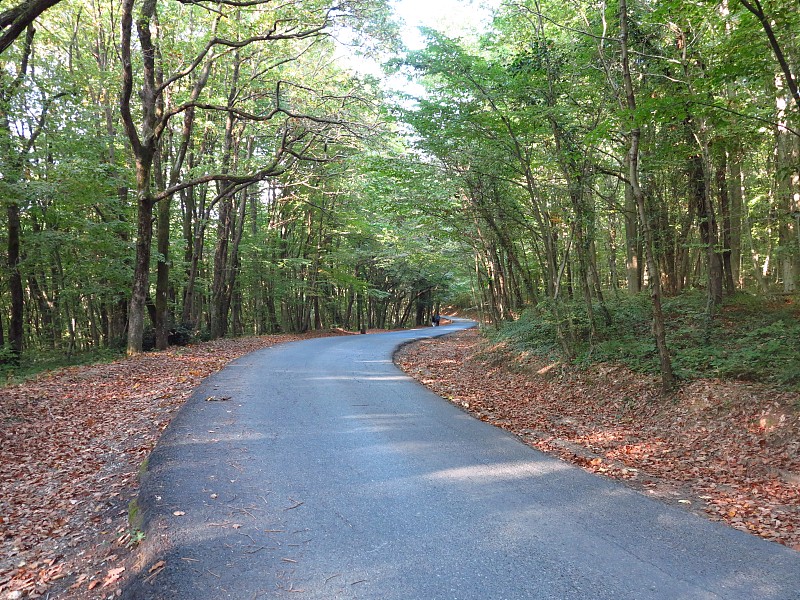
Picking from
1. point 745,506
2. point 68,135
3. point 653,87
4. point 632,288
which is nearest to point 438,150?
point 653,87

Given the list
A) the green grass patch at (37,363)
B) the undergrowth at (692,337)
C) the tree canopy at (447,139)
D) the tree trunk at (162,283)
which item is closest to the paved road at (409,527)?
the undergrowth at (692,337)

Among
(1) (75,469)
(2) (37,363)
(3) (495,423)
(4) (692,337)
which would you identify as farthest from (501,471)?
(2) (37,363)

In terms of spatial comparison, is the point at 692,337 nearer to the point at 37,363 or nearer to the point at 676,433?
the point at 676,433

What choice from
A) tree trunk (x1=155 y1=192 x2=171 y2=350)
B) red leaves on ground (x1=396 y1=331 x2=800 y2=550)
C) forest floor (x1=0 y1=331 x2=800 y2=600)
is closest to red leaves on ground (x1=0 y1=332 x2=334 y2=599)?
forest floor (x1=0 y1=331 x2=800 y2=600)

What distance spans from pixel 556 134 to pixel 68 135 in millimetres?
14127

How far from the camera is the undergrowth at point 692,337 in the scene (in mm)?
7008

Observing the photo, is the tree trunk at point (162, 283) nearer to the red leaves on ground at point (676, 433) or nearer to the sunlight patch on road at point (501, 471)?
the red leaves on ground at point (676, 433)

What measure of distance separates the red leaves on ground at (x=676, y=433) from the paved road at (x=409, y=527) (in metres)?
0.57

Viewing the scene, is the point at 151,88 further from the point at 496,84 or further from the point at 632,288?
the point at 632,288

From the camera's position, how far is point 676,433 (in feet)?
21.3

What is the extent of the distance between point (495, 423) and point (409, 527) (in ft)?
12.6

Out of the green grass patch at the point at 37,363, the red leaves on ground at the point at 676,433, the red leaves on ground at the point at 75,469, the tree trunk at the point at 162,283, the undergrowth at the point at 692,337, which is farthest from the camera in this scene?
the tree trunk at the point at 162,283

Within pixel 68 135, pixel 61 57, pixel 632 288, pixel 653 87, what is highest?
pixel 61 57

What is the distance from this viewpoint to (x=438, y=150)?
37.6ft
